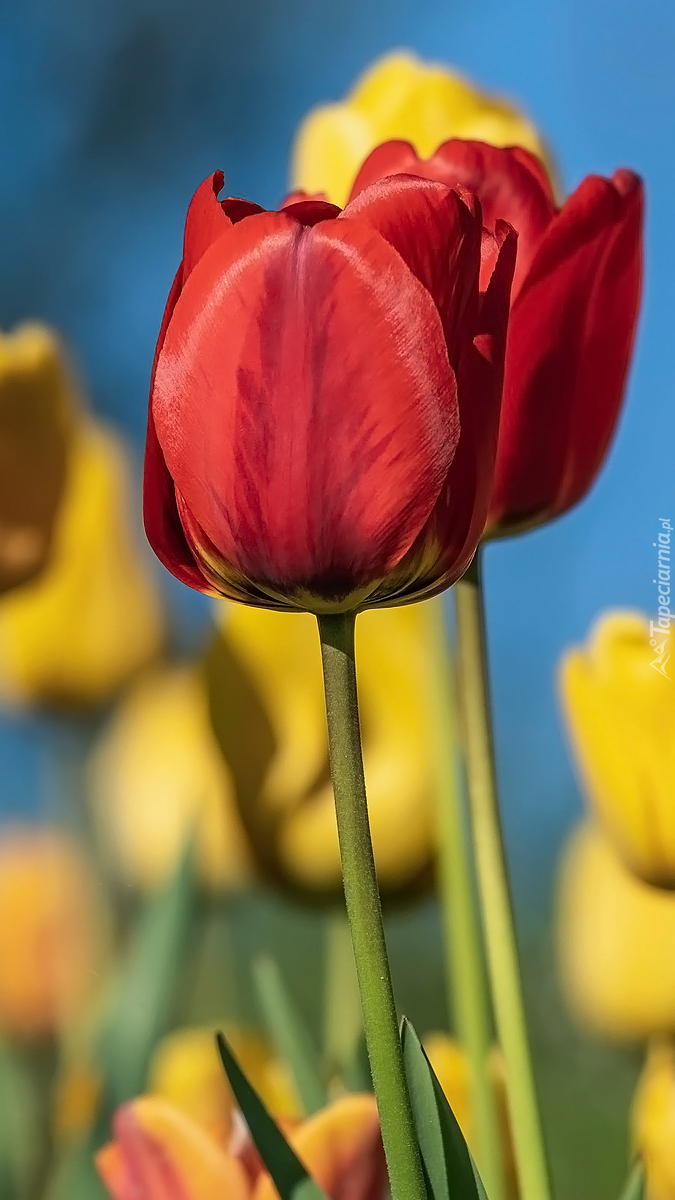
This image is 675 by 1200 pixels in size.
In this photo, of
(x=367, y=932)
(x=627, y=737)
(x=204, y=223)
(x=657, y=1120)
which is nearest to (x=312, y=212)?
(x=204, y=223)

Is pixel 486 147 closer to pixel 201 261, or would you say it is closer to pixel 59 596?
pixel 201 261

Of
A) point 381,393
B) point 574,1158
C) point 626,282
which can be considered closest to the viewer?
point 381,393

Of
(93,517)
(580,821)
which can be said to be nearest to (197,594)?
(93,517)

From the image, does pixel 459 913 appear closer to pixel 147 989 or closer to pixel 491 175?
pixel 147 989

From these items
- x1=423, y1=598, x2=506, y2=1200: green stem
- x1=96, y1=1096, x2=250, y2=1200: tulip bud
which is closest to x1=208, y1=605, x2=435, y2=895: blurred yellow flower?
x1=423, y1=598, x2=506, y2=1200: green stem

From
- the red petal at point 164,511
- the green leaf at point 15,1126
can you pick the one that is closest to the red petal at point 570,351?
the red petal at point 164,511

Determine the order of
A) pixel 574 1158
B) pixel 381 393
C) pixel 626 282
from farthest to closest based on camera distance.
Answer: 1. pixel 574 1158
2. pixel 626 282
3. pixel 381 393

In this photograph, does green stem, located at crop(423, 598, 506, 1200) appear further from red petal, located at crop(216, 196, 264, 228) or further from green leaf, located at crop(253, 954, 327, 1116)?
red petal, located at crop(216, 196, 264, 228)
